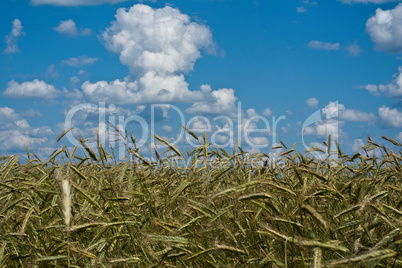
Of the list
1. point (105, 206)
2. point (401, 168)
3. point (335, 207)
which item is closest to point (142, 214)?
point (105, 206)

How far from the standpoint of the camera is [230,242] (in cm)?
275

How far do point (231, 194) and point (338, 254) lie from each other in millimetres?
767

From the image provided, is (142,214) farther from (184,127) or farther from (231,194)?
(231,194)

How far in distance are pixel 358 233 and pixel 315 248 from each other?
0.55 meters

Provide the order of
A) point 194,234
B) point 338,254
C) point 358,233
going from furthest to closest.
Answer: point 194,234 < point 338,254 < point 358,233

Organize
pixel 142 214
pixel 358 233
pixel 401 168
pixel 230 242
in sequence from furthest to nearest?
pixel 401 168 → pixel 142 214 → pixel 230 242 → pixel 358 233

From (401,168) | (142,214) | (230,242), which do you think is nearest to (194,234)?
(230,242)

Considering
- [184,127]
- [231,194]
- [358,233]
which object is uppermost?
[184,127]

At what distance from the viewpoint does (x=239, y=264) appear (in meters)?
2.75

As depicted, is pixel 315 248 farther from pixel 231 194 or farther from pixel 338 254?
pixel 338 254

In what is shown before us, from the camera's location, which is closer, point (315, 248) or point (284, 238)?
point (315, 248)

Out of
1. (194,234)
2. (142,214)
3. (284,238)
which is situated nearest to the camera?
(284,238)

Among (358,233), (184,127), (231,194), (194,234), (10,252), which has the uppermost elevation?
(184,127)

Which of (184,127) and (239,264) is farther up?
(184,127)
